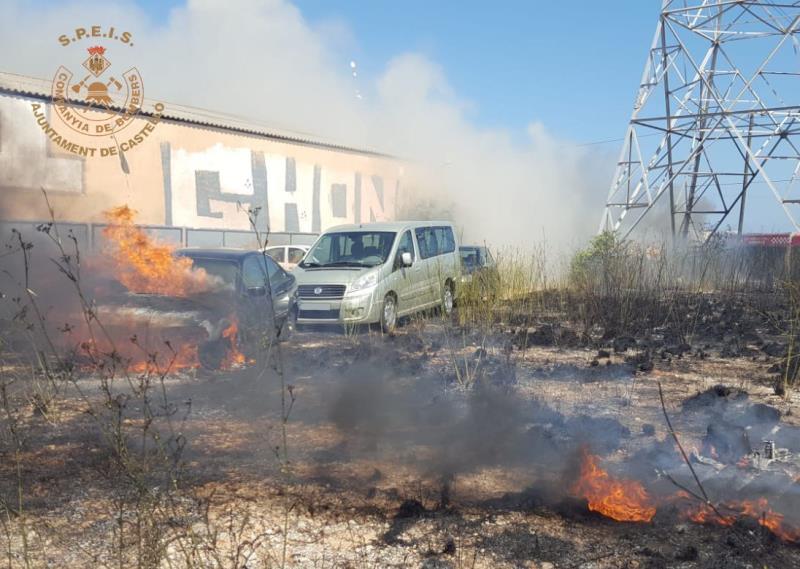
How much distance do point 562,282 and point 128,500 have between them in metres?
9.54

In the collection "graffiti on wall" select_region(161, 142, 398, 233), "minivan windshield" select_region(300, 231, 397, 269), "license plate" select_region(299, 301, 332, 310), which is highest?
"graffiti on wall" select_region(161, 142, 398, 233)

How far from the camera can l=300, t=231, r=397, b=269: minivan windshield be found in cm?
1167


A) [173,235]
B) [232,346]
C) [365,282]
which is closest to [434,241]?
[365,282]

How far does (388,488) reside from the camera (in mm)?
4332

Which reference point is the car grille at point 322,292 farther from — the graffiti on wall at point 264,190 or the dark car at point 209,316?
the graffiti on wall at point 264,190

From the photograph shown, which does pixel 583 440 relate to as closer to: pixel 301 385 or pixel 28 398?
pixel 301 385

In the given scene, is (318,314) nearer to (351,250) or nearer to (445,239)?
(351,250)

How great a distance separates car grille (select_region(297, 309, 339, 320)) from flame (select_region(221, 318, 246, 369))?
295 centimetres

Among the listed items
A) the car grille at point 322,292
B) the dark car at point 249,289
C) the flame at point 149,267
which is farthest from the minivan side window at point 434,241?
the flame at point 149,267

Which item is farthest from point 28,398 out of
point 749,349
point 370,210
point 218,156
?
point 370,210

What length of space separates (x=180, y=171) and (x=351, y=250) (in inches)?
483

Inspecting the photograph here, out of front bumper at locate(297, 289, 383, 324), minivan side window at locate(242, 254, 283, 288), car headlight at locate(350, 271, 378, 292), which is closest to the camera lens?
minivan side window at locate(242, 254, 283, 288)

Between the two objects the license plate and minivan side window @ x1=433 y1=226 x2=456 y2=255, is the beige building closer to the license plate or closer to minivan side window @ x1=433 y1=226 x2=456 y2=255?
minivan side window @ x1=433 y1=226 x2=456 y2=255

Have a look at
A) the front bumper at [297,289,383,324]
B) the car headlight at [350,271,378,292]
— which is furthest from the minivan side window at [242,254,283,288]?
the car headlight at [350,271,378,292]
